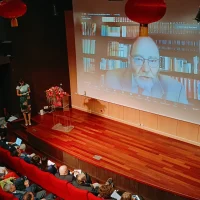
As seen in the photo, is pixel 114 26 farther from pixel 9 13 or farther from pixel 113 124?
pixel 9 13

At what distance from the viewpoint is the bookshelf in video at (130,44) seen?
6.32 m

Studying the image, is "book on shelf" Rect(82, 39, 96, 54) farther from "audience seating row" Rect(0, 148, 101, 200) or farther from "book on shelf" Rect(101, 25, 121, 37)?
"audience seating row" Rect(0, 148, 101, 200)

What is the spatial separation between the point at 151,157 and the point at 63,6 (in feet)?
16.2

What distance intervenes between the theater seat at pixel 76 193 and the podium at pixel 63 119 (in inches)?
114

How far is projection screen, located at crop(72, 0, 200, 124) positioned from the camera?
20.9 ft

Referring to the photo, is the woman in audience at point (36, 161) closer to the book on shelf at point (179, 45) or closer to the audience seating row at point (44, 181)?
the audience seating row at point (44, 181)

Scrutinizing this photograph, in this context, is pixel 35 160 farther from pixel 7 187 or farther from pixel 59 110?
pixel 59 110

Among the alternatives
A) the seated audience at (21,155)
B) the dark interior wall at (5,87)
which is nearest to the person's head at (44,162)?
the seated audience at (21,155)

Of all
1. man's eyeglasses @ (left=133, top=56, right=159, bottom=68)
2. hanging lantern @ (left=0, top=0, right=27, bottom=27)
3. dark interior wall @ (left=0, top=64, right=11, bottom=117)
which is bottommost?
dark interior wall @ (left=0, top=64, right=11, bottom=117)

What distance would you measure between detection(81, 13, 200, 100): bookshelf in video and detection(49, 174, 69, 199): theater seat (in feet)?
10.8

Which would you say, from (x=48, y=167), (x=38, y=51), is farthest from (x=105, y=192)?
(x=38, y=51)

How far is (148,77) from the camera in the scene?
7172 millimetres

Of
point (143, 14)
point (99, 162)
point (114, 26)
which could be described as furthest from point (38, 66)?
point (143, 14)

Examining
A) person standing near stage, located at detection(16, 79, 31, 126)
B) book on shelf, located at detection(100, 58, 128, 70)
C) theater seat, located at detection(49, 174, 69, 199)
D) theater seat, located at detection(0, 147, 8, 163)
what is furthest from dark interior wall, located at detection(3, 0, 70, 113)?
theater seat, located at detection(49, 174, 69, 199)
